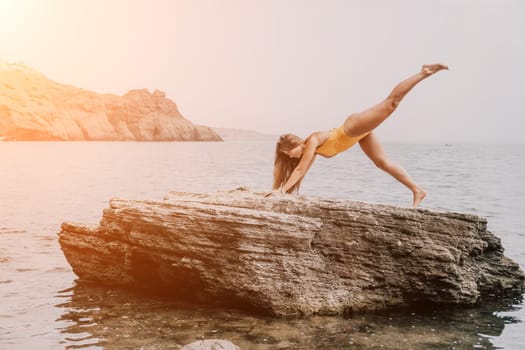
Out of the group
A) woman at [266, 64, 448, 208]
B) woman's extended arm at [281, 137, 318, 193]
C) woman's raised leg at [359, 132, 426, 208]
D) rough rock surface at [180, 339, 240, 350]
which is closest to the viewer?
rough rock surface at [180, 339, 240, 350]

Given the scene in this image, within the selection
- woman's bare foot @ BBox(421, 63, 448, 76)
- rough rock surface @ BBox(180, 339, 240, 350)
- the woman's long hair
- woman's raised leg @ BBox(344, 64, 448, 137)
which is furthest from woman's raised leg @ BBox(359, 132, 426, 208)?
rough rock surface @ BBox(180, 339, 240, 350)

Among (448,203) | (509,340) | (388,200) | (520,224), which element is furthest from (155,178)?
(509,340)

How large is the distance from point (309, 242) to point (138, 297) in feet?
12.0

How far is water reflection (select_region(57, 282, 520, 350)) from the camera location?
9234 millimetres

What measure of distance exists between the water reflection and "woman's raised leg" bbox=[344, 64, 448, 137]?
3.59 meters

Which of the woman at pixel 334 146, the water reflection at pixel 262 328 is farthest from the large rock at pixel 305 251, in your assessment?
the woman at pixel 334 146

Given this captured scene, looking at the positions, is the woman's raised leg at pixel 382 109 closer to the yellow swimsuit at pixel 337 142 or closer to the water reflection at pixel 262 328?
the yellow swimsuit at pixel 337 142

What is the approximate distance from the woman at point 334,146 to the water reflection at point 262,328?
2.52m

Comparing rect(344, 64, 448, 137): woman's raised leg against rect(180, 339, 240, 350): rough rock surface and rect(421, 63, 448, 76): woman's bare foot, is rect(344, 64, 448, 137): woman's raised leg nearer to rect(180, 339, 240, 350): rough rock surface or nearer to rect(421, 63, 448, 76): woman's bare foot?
rect(421, 63, 448, 76): woman's bare foot

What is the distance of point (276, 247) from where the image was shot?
10445 millimetres

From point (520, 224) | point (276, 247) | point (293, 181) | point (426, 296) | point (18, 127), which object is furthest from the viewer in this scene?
point (18, 127)

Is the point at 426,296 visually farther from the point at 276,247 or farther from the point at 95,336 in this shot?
the point at 95,336

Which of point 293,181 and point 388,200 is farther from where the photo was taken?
point 388,200

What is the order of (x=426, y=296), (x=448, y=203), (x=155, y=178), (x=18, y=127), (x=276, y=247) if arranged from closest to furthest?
(x=276, y=247)
(x=426, y=296)
(x=448, y=203)
(x=155, y=178)
(x=18, y=127)
